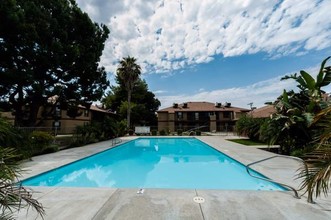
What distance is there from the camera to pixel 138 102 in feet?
143

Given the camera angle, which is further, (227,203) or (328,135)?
(227,203)

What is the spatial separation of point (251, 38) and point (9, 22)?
16.9 metres

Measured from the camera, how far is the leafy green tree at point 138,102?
40.3 metres

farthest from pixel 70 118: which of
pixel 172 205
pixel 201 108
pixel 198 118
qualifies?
pixel 172 205

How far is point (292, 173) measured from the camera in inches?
288

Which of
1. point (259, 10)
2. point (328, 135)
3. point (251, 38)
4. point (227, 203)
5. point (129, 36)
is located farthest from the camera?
point (129, 36)

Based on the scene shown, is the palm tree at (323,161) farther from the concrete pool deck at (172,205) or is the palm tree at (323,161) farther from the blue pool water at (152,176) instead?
the blue pool water at (152,176)

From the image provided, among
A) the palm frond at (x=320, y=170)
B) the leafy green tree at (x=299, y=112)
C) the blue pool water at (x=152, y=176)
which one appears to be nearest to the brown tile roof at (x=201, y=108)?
the leafy green tree at (x=299, y=112)

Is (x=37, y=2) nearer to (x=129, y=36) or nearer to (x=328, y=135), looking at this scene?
(x=129, y=36)

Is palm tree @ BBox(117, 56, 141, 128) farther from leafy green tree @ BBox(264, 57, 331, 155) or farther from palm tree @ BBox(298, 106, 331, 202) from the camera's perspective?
palm tree @ BBox(298, 106, 331, 202)

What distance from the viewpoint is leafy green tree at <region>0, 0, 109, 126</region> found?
14.6m

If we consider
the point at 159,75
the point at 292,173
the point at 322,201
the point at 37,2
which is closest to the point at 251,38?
the point at 292,173

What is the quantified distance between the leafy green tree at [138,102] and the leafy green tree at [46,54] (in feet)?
61.9

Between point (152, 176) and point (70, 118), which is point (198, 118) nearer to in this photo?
point (70, 118)
